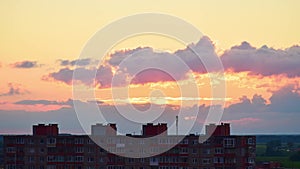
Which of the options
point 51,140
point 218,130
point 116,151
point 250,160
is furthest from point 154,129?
point 51,140

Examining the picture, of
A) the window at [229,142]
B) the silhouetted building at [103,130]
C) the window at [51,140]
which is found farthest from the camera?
the window at [51,140]

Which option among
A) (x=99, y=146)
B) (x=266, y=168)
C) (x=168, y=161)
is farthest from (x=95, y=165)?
(x=266, y=168)

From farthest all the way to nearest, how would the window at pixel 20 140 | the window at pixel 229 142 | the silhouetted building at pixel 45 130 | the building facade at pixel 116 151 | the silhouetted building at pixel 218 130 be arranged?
the window at pixel 20 140
the silhouetted building at pixel 45 130
the silhouetted building at pixel 218 130
the building facade at pixel 116 151
the window at pixel 229 142

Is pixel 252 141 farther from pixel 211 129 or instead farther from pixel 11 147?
pixel 11 147

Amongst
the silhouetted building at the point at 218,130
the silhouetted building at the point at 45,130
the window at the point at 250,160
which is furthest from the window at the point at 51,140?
the window at the point at 250,160

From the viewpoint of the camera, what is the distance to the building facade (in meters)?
94.7

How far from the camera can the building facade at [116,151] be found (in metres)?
94.7

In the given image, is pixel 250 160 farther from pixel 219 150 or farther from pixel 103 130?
pixel 103 130

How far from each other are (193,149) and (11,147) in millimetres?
23286

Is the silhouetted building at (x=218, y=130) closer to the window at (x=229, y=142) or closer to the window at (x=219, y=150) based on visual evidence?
the window at (x=229, y=142)

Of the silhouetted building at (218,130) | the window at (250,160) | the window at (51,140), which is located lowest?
the window at (250,160)

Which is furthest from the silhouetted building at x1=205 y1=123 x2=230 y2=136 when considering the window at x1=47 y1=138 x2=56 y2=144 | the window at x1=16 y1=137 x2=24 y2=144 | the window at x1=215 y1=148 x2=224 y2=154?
the window at x1=16 y1=137 x2=24 y2=144

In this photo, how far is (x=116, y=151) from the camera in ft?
324

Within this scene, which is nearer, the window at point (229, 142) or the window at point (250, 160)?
the window at point (229, 142)
